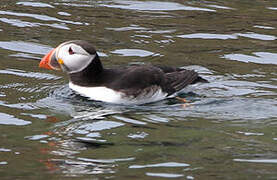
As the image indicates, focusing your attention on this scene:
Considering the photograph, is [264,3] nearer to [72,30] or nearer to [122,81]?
[72,30]

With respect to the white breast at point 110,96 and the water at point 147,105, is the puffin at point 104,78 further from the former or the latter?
the water at point 147,105

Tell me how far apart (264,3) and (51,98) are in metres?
7.01

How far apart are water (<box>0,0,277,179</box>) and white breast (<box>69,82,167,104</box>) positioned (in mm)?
96

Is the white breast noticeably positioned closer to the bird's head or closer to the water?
the water

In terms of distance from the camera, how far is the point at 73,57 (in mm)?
10125

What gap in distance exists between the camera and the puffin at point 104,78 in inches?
390

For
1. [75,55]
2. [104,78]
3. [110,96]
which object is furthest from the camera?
[75,55]

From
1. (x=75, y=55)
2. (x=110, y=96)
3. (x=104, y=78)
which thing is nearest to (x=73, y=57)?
(x=75, y=55)

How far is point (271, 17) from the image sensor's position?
14.9 metres

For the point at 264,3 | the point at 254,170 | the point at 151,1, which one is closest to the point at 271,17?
the point at 264,3

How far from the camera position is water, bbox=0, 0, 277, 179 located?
24.6 feet

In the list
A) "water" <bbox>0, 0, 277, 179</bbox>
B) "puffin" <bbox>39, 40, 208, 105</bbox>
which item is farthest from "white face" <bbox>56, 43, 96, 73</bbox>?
"water" <bbox>0, 0, 277, 179</bbox>

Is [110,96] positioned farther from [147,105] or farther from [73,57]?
[73,57]

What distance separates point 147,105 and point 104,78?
0.66 metres
